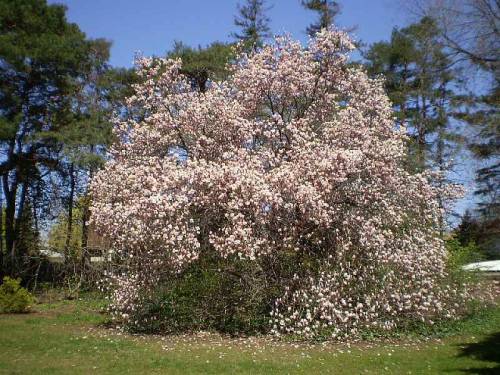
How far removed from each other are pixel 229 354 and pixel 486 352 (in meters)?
4.34

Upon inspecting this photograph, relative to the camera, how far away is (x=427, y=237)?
10.6 meters

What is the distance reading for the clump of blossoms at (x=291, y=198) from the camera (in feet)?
29.1

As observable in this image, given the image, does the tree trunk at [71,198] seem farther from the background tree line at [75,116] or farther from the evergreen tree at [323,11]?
the evergreen tree at [323,11]

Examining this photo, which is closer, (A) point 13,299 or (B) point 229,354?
(B) point 229,354

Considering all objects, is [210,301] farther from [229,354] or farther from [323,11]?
[323,11]

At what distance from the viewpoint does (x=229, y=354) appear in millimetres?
7609

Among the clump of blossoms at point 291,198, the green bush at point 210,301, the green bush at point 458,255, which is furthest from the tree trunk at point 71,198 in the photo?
the green bush at point 458,255

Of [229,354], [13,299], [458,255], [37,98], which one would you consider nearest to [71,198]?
[37,98]

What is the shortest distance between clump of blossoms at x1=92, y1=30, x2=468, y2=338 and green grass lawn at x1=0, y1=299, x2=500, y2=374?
2.27ft

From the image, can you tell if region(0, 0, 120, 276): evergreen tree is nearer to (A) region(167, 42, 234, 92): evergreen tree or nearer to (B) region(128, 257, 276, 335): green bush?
(A) region(167, 42, 234, 92): evergreen tree

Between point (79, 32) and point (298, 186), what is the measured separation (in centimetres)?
1554

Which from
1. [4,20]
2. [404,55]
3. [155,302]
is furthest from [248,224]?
[404,55]

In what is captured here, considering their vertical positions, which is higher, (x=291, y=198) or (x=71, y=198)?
(x=71, y=198)

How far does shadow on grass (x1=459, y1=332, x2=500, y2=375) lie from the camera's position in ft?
21.9
